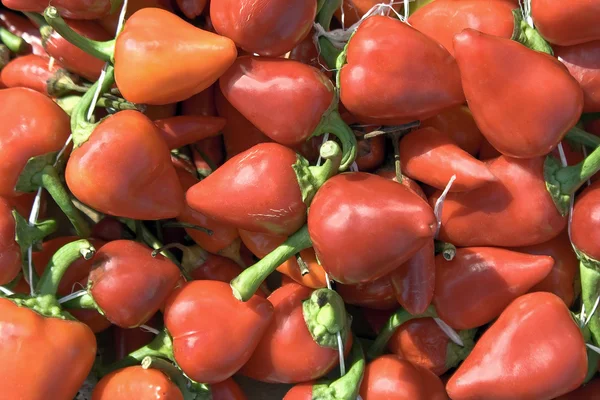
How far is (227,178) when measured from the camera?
971mm

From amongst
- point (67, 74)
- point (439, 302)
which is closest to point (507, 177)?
point (439, 302)

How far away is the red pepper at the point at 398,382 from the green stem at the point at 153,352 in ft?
1.13

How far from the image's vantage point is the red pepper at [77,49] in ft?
3.68

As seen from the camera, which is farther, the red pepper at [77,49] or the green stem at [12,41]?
the green stem at [12,41]

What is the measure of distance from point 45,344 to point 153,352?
19 centimetres

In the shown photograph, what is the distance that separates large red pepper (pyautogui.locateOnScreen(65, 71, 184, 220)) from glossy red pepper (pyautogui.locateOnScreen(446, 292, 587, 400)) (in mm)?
577

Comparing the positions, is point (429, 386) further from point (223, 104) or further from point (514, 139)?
point (223, 104)

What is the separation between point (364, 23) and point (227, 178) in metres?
0.34

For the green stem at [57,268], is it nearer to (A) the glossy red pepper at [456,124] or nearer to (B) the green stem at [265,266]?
(B) the green stem at [265,266]

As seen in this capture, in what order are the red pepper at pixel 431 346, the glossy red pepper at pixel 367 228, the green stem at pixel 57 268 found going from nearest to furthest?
1. the glossy red pepper at pixel 367 228
2. the green stem at pixel 57 268
3. the red pepper at pixel 431 346

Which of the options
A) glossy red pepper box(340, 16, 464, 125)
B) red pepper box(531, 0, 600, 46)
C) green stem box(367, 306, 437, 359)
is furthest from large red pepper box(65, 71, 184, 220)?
red pepper box(531, 0, 600, 46)

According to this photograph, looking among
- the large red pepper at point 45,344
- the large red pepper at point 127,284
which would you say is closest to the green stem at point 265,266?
the large red pepper at point 127,284

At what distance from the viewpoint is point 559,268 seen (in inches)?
41.5

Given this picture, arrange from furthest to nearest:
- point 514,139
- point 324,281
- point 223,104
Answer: point 223,104 → point 324,281 → point 514,139
